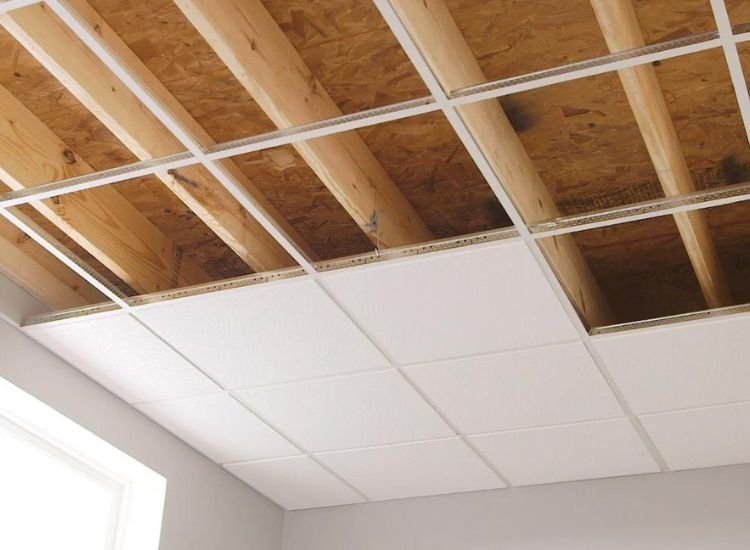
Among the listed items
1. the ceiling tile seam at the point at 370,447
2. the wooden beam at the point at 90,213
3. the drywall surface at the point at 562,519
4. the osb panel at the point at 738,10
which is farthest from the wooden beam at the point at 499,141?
the wooden beam at the point at 90,213

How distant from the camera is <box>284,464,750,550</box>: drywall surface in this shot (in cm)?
395

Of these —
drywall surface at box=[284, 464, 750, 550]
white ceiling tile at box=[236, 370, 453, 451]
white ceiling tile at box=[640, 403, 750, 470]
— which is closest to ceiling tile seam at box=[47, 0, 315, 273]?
white ceiling tile at box=[236, 370, 453, 451]

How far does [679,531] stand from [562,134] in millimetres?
1917

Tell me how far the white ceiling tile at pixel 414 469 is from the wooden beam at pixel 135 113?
114cm

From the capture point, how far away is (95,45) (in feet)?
7.16

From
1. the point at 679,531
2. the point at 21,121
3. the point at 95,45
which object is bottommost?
the point at 679,531

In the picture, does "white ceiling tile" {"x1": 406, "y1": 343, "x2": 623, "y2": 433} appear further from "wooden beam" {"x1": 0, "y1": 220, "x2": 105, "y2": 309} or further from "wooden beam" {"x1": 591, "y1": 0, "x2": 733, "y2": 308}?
"wooden beam" {"x1": 0, "y1": 220, "x2": 105, "y2": 309}

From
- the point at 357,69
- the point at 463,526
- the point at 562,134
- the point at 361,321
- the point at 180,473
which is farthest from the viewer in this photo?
the point at 463,526

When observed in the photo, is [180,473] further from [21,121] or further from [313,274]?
[21,121]

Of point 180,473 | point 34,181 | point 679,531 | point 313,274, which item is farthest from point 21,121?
point 679,531

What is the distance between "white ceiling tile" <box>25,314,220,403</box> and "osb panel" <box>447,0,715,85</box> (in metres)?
1.45

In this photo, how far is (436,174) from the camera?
9.95ft

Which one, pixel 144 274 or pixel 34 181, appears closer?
pixel 34 181

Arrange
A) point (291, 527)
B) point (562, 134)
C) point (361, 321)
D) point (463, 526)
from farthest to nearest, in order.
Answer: point (291, 527)
point (463, 526)
point (361, 321)
point (562, 134)
